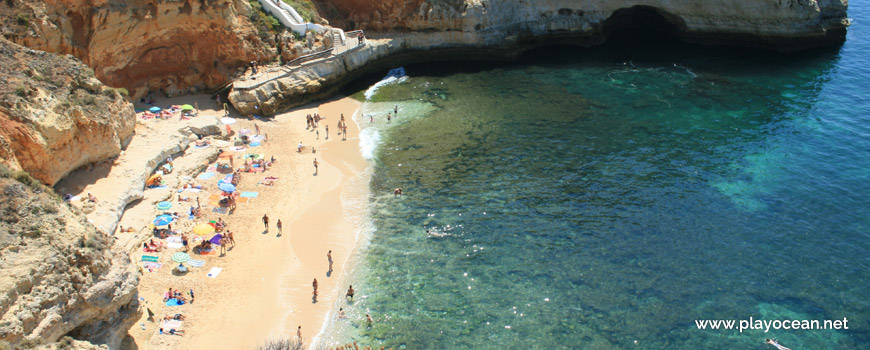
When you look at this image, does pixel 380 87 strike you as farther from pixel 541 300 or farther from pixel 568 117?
pixel 541 300

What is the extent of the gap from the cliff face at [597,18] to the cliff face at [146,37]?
410 inches

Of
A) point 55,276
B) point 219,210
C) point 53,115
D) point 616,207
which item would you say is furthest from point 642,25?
point 55,276

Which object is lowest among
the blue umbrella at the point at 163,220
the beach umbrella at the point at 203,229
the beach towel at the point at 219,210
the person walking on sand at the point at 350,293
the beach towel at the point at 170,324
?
the person walking on sand at the point at 350,293

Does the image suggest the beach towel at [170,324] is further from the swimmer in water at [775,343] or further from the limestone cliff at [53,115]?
the swimmer in water at [775,343]

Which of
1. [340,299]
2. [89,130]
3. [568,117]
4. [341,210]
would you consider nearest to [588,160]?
[568,117]

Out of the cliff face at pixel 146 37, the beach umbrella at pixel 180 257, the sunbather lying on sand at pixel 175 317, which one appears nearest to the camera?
the sunbather lying on sand at pixel 175 317

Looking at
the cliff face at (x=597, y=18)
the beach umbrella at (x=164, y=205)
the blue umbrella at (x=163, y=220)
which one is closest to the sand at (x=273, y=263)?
the blue umbrella at (x=163, y=220)

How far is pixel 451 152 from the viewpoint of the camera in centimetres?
3881

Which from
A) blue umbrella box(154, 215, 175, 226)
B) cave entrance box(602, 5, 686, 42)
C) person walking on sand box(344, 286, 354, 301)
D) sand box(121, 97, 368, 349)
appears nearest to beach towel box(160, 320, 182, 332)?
sand box(121, 97, 368, 349)

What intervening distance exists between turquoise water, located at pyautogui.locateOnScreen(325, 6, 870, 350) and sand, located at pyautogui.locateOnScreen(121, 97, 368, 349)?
174 centimetres

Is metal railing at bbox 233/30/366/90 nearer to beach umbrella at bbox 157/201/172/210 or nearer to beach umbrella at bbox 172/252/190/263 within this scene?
beach umbrella at bbox 157/201/172/210

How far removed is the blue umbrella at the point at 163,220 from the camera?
30.6 m

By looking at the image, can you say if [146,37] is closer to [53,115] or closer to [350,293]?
[53,115]

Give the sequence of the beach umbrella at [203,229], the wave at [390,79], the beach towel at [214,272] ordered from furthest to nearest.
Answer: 1. the wave at [390,79]
2. the beach umbrella at [203,229]
3. the beach towel at [214,272]
